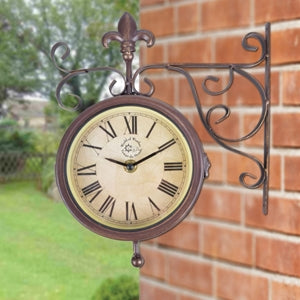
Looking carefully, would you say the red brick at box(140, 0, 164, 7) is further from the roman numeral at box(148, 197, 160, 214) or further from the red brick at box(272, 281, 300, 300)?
the red brick at box(272, 281, 300, 300)

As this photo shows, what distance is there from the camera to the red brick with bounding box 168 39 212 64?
1.05m

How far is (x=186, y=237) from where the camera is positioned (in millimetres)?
1097

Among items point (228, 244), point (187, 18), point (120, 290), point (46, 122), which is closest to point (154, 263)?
point (228, 244)

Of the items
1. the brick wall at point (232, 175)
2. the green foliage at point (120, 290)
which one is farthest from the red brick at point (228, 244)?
the green foliage at point (120, 290)

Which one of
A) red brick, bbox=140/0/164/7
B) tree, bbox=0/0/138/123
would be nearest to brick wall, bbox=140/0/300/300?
red brick, bbox=140/0/164/7

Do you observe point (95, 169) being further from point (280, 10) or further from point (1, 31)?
point (1, 31)

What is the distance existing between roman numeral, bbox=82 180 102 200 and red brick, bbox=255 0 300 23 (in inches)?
16.0

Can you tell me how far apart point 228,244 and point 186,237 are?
10 cm

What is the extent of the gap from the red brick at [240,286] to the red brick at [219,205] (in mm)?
103

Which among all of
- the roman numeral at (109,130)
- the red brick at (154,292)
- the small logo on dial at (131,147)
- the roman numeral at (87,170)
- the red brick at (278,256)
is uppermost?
the roman numeral at (109,130)

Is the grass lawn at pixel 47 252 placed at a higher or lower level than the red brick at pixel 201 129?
lower

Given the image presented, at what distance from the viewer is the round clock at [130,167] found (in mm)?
875

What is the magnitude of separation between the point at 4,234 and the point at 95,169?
11.8 feet

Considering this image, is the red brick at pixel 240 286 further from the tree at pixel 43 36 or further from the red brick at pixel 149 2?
the tree at pixel 43 36
